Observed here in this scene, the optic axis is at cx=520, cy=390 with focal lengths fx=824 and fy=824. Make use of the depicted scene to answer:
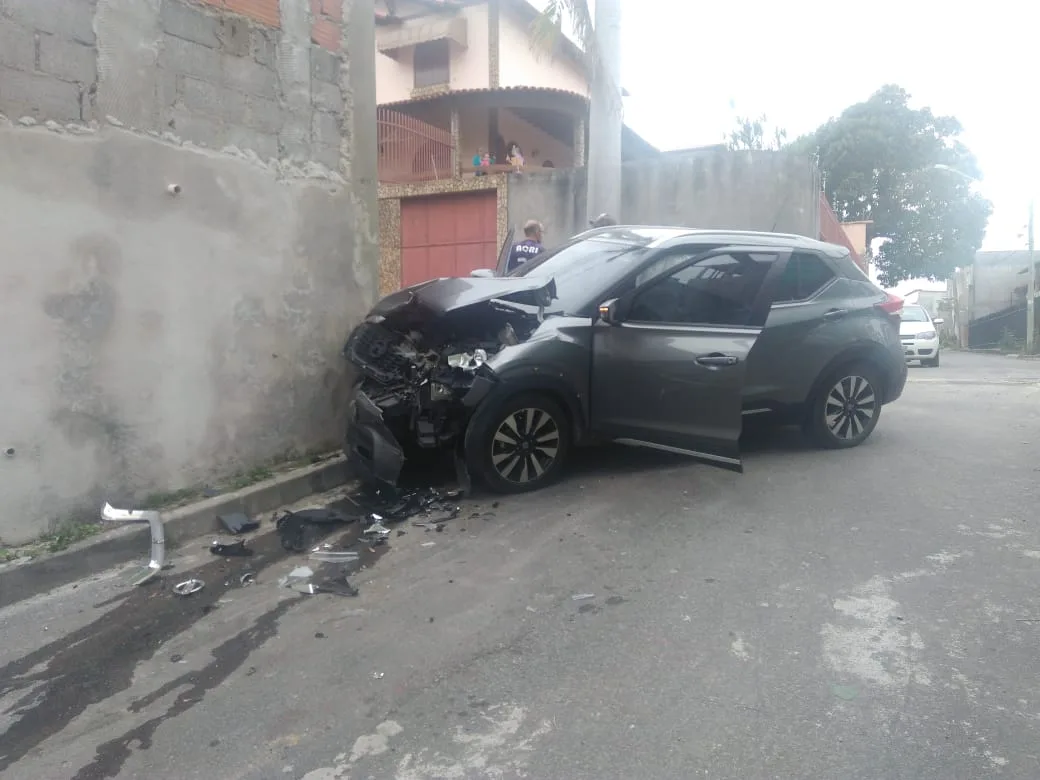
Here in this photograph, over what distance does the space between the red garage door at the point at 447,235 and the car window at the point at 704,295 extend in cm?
854

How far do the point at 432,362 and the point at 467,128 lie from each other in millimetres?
14302

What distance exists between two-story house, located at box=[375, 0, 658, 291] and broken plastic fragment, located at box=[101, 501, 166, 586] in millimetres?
6960

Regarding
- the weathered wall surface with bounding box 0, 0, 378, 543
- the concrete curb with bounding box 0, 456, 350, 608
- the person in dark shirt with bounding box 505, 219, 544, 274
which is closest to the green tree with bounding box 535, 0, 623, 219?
the person in dark shirt with bounding box 505, 219, 544, 274

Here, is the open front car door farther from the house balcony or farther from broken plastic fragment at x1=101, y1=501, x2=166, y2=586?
the house balcony

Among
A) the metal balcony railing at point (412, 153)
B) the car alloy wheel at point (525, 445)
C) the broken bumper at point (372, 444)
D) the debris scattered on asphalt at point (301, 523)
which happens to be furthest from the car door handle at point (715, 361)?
the metal balcony railing at point (412, 153)

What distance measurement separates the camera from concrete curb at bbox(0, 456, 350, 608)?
→ 4254 millimetres

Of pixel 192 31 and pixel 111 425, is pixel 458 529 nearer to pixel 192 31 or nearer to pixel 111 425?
pixel 111 425

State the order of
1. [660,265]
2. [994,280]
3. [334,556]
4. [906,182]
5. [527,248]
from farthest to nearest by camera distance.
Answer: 1. [994,280]
2. [906,182]
3. [527,248]
4. [660,265]
5. [334,556]

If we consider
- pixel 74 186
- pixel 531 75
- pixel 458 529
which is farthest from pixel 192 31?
pixel 531 75

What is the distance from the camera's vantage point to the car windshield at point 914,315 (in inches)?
811

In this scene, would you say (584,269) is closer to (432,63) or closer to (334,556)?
(334,556)

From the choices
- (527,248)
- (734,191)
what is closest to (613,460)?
(527,248)

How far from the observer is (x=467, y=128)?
18734 millimetres

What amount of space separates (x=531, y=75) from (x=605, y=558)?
63.7ft
